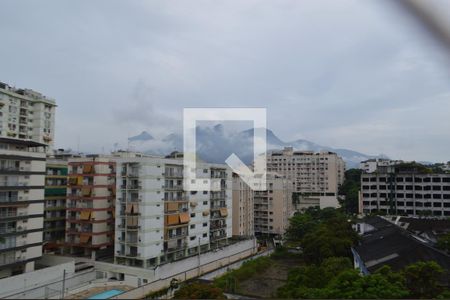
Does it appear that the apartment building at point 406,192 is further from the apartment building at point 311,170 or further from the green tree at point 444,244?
the green tree at point 444,244

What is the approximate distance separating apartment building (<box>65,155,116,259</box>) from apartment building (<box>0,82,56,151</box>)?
434cm

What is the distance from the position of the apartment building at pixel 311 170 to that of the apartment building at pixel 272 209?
5510 millimetres

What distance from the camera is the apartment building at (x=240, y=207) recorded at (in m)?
10.3

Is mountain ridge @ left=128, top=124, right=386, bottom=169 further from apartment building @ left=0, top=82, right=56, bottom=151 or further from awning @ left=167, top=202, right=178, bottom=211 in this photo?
apartment building @ left=0, top=82, right=56, bottom=151

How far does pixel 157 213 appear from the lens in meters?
7.01

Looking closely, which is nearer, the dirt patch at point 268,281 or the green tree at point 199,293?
the green tree at point 199,293

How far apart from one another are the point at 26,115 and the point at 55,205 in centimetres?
469

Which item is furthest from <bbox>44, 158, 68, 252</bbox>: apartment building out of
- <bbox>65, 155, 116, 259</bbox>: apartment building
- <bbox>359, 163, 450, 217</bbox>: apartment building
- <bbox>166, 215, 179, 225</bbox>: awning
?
<bbox>359, 163, 450, 217</bbox>: apartment building

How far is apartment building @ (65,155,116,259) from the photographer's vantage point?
7.45 metres

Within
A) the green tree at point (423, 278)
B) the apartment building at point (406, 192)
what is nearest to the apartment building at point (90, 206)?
the green tree at point (423, 278)

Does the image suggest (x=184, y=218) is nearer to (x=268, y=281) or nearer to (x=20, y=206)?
(x=268, y=281)

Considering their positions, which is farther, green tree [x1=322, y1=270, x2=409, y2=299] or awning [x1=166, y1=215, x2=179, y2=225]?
awning [x1=166, y1=215, x2=179, y2=225]

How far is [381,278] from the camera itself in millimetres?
2980

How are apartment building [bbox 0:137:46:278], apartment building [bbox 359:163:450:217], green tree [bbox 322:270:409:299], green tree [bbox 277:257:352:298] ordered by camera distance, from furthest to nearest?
apartment building [bbox 359:163:450:217]
apartment building [bbox 0:137:46:278]
green tree [bbox 277:257:352:298]
green tree [bbox 322:270:409:299]
